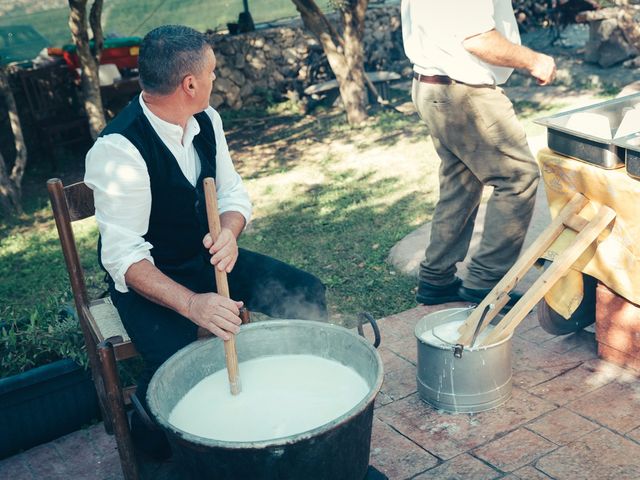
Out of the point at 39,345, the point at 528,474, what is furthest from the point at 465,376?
the point at 39,345

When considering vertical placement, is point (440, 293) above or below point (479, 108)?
below

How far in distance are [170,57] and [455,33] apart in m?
1.66

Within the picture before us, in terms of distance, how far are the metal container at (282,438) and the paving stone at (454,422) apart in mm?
748

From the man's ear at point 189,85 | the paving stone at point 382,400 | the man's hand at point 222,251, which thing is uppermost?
the man's ear at point 189,85

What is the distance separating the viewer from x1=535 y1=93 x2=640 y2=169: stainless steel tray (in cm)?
319

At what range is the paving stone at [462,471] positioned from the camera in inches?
117

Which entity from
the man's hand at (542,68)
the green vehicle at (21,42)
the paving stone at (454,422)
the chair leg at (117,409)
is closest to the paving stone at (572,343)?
the paving stone at (454,422)

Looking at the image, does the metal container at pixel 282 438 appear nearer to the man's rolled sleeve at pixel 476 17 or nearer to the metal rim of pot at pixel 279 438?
the metal rim of pot at pixel 279 438

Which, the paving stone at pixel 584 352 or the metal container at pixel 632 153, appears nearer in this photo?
the metal container at pixel 632 153

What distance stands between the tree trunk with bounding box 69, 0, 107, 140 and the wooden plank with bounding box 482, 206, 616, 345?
6.07 metres

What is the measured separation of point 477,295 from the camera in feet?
14.2

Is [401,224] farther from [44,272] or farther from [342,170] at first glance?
[44,272]

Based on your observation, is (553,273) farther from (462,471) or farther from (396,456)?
(396,456)

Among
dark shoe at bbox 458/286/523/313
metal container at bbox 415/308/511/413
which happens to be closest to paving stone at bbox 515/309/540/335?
dark shoe at bbox 458/286/523/313
